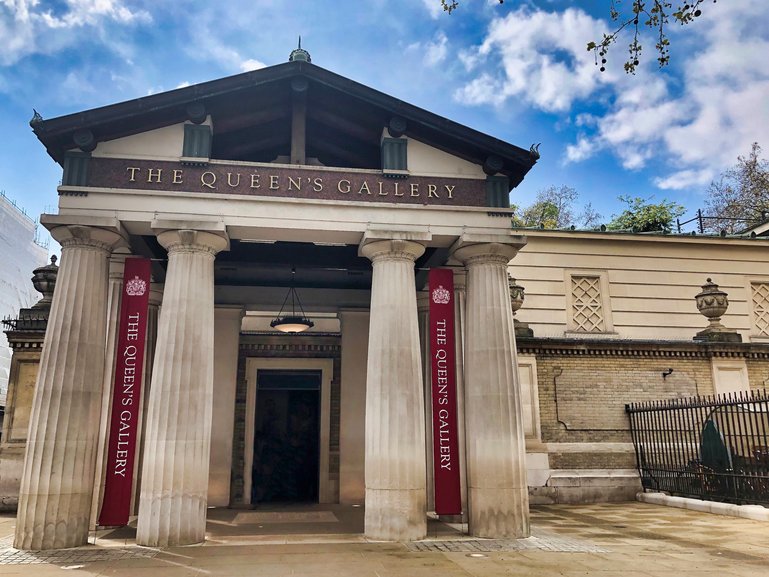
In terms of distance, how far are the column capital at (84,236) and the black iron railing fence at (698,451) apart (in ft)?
42.8

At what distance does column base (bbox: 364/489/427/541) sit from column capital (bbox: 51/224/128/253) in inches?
255

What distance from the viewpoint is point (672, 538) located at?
33.5 feet

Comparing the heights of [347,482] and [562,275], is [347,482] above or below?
below

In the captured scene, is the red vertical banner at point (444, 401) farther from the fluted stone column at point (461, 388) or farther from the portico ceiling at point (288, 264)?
the portico ceiling at point (288, 264)

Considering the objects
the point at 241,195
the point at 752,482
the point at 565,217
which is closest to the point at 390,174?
the point at 241,195

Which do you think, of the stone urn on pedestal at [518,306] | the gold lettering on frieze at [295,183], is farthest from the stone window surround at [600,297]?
the gold lettering on frieze at [295,183]

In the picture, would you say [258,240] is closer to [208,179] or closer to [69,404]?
[208,179]

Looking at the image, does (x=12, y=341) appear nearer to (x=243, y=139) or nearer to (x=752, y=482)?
(x=243, y=139)

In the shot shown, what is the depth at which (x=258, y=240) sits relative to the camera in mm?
11484

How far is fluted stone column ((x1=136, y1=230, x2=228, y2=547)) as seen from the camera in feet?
31.3

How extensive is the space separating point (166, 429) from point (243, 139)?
5.92m

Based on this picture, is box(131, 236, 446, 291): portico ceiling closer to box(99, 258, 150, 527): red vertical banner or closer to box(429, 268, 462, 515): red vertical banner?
box(99, 258, 150, 527): red vertical banner

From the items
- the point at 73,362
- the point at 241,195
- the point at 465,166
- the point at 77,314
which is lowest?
the point at 73,362

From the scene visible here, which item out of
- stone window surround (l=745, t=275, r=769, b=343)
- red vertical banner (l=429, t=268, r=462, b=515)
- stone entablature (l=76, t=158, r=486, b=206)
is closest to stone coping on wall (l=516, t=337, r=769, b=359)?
stone window surround (l=745, t=275, r=769, b=343)
